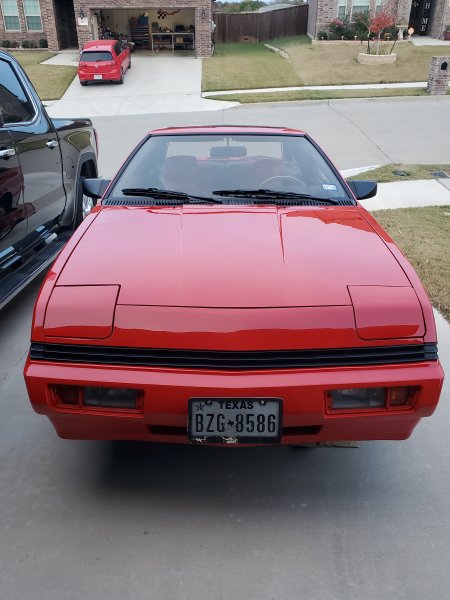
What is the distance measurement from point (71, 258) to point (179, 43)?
32.5 metres

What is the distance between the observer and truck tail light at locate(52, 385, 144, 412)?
221 cm

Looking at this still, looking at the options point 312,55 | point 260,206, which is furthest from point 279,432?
point 312,55

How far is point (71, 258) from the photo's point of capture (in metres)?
2.61

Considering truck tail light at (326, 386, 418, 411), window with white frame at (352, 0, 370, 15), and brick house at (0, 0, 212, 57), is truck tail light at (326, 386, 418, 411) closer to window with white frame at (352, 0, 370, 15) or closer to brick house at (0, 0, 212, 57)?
brick house at (0, 0, 212, 57)

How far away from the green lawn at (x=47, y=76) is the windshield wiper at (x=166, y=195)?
1776cm

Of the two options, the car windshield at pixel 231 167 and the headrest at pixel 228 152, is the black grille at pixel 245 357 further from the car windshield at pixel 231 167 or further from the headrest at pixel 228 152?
the headrest at pixel 228 152

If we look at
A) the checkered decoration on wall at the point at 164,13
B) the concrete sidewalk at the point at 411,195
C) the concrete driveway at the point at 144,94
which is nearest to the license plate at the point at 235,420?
the concrete sidewalk at the point at 411,195

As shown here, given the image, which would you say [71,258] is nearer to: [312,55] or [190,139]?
[190,139]

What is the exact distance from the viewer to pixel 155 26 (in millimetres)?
32312

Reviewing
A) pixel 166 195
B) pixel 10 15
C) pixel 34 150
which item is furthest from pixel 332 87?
pixel 10 15

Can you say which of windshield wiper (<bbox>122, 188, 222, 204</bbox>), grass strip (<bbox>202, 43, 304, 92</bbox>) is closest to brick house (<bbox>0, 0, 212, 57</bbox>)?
grass strip (<bbox>202, 43, 304, 92</bbox>)

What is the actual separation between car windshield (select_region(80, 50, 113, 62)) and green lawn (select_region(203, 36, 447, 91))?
3936mm

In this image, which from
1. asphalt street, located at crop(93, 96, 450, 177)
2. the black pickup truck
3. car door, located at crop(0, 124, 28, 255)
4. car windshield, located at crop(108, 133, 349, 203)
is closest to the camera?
car windshield, located at crop(108, 133, 349, 203)

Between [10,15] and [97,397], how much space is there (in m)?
34.1
